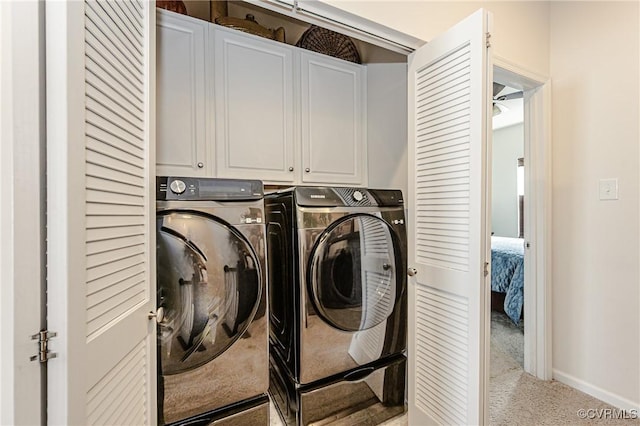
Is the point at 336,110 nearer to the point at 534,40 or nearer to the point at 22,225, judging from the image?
the point at 534,40

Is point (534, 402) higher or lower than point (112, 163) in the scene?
lower

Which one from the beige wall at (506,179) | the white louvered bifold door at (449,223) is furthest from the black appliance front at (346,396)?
the beige wall at (506,179)

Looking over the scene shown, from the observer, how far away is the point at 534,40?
208 cm

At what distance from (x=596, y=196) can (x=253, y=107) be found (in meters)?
2.16

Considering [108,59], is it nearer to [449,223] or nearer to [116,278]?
[116,278]

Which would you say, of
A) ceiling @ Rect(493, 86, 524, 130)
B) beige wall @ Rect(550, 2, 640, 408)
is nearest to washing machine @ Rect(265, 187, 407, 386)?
beige wall @ Rect(550, 2, 640, 408)

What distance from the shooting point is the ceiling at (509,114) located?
430 cm

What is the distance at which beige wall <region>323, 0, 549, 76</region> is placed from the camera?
1474 millimetres

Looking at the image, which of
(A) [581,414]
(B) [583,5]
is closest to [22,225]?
(A) [581,414]

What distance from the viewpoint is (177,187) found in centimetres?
133

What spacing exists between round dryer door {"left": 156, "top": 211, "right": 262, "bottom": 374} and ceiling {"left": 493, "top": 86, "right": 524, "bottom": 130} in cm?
374

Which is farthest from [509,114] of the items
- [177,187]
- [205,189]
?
[177,187]

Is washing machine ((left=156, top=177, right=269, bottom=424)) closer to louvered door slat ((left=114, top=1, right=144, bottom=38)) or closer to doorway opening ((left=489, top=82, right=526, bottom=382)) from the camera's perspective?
louvered door slat ((left=114, top=1, right=144, bottom=38))

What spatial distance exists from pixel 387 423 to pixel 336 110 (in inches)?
76.8
